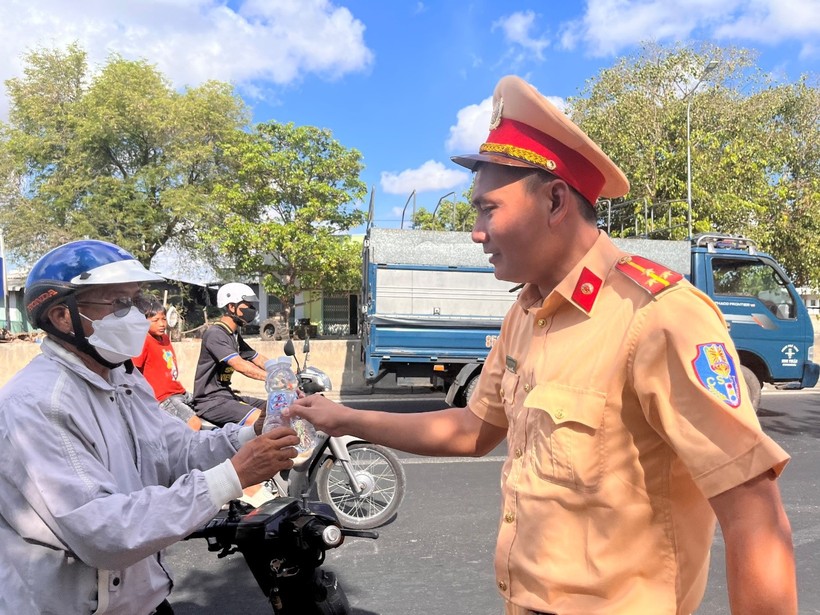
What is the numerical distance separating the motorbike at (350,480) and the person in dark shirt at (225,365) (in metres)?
0.67

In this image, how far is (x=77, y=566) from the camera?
1.60 metres

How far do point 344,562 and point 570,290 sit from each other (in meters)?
3.26

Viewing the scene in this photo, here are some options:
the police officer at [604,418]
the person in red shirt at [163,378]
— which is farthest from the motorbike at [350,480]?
the police officer at [604,418]

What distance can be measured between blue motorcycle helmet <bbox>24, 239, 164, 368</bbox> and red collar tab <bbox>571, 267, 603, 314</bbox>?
130 centimetres

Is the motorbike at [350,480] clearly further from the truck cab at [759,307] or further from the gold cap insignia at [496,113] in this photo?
the truck cab at [759,307]

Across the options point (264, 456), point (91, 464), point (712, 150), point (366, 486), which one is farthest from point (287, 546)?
point (712, 150)

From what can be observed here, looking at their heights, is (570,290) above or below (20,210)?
below

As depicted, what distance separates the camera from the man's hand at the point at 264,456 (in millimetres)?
1793

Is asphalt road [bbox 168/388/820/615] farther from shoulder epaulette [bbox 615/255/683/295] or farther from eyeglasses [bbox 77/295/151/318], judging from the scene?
shoulder epaulette [bbox 615/255/683/295]

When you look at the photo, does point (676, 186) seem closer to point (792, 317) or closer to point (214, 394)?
point (792, 317)

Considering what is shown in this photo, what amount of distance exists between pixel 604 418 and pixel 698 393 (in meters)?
0.19

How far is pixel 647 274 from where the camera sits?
128 cm

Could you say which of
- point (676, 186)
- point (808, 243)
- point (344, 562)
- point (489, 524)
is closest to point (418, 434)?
point (344, 562)

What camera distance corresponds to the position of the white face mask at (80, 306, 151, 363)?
183cm
